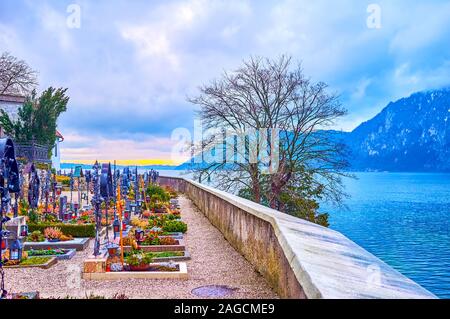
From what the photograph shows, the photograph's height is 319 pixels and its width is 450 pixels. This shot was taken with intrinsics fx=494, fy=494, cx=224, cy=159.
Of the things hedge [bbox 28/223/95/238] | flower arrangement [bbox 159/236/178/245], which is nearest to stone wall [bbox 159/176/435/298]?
flower arrangement [bbox 159/236/178/245]

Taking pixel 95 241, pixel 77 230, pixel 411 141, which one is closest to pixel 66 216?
pixel 77 230

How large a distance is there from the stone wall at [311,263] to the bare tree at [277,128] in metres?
18.4

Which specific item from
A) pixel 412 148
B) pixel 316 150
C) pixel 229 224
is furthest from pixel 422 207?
pixel 412 148

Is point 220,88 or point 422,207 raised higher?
point 220,88

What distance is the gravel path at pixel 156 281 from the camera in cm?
854

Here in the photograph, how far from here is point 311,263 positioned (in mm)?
5531

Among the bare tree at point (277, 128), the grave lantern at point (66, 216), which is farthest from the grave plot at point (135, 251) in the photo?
the bare tree at point (277, 128)

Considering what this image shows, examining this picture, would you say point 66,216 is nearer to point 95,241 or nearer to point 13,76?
point 95,241

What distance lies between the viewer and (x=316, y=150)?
31.1 meters

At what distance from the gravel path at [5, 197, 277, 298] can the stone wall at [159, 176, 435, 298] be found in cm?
31

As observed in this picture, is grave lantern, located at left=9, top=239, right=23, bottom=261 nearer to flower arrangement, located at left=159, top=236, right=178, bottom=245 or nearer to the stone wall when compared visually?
flower arrangement, located at left=159, top=236, right=178, bottom=245

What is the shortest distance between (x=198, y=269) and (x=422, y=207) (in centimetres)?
8089

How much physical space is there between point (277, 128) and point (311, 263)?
83.9ft
